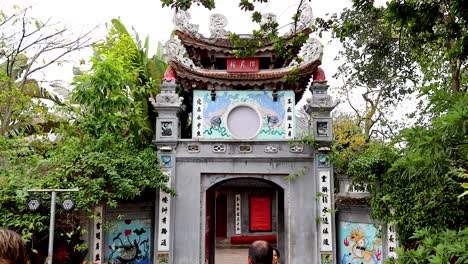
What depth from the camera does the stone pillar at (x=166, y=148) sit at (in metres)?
7.62

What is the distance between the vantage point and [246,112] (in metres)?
8.39

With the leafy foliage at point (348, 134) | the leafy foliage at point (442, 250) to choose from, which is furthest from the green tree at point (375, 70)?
the leafy foliage at point (442, 250)

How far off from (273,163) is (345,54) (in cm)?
560

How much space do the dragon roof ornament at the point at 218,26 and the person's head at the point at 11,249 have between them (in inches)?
301

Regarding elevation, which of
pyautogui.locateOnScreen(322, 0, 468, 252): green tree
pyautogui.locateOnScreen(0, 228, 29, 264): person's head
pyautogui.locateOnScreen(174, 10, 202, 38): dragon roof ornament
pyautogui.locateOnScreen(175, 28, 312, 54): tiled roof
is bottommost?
pyautogui.locateOnScreen(0, 228, 29, 264): person's head

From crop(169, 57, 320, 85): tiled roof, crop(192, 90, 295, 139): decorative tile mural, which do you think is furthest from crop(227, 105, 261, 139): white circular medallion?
crop(169, 57, 320, 85): tiled roof

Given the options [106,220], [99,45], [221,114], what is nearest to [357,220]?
[221,114]

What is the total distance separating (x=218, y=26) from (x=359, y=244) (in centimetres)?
507

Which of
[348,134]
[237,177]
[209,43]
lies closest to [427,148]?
[237,177]

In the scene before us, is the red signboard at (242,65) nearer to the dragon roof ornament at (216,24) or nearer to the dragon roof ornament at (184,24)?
the dragon roof ornament at (216,24)

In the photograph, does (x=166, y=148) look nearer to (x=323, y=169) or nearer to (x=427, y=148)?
(x=323, y=169)

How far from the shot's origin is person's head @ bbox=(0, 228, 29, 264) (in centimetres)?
136

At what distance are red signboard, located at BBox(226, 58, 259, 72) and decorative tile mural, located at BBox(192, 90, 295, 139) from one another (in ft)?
1.70

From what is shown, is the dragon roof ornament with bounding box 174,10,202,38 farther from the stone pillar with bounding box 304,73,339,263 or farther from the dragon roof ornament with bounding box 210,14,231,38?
the stone pillar with bounding box 304,73,339,263
